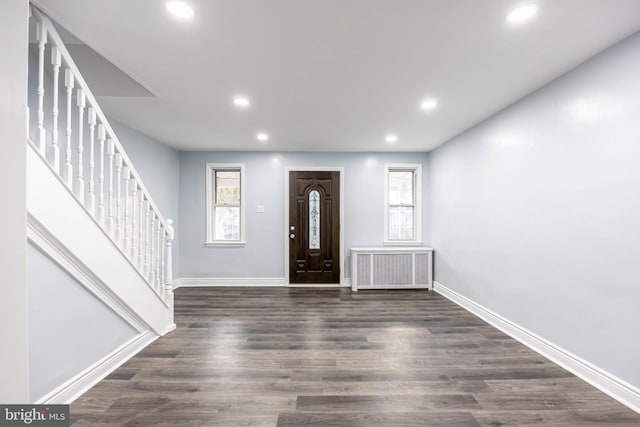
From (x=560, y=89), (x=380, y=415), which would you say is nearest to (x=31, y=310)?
(x=380, y=415)

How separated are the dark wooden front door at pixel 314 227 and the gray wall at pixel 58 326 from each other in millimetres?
3060

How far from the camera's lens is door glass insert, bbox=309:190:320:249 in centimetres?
495

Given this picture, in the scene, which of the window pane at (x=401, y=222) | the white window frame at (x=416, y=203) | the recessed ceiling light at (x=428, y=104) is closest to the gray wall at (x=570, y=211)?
the recessed ceiling light at (x=428, y=104)

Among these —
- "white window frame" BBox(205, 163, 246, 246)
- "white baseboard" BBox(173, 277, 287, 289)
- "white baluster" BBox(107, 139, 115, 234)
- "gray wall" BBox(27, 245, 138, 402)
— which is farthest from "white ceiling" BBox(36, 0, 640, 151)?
"white baseboard" BBox(173, 277, 287, 289)

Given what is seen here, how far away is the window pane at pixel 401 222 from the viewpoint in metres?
5.09

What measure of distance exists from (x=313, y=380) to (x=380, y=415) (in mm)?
555

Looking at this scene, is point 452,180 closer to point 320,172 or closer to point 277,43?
point 320,172

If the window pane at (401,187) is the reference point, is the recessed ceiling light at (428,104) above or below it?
above

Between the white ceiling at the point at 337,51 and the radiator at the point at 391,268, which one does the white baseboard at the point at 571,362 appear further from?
the white ceiling at the point at 337,51

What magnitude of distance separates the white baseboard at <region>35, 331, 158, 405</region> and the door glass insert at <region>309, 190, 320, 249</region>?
9.31ft

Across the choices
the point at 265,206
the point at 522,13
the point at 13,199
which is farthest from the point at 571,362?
the point at 265,206

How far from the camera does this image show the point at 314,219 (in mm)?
4965

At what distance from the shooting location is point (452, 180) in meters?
4.13

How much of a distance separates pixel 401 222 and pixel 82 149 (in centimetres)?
452
